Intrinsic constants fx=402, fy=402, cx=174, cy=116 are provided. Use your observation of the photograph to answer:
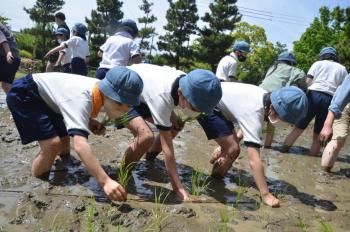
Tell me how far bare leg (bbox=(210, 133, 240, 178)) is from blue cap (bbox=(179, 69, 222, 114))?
92 centimetres

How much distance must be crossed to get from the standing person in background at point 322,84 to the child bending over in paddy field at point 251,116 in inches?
88.0

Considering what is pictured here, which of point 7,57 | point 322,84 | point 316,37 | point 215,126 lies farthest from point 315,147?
point 316,37

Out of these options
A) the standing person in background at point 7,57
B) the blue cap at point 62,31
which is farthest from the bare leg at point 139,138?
the blue cap at point 62,31

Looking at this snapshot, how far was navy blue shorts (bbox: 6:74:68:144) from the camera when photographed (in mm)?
3195

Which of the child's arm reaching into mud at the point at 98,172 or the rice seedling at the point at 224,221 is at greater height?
the child's arm reaching into mud at the point at 98,172

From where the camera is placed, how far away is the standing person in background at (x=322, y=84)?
5664 mm

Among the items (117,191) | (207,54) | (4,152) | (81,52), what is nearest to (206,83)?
(117,191)

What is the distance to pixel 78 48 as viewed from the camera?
23.2 ft

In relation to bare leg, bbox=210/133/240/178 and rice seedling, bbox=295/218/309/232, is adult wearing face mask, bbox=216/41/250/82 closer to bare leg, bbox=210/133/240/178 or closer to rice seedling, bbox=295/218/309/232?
bare leg, bbox=210/133/240/178

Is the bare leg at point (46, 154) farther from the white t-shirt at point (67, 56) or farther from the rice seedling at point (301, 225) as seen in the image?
the white t-shirt at point (67, 56)

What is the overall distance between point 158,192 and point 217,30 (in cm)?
2670

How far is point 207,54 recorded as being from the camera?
28.9m

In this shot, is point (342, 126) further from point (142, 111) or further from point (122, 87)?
point (122, 87)

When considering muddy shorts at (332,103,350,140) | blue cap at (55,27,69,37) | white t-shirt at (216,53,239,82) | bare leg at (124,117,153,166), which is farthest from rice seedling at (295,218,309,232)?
blue cap at (55,27,69,37)
